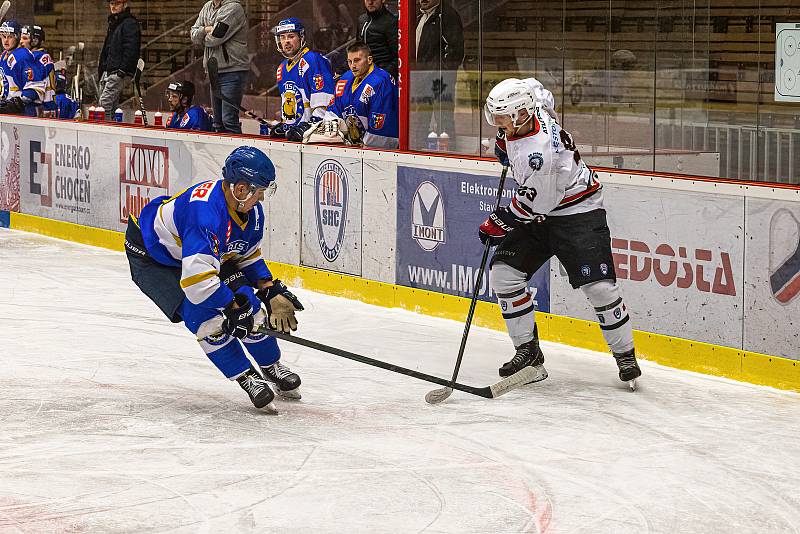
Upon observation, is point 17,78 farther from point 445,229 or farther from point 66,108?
point 445,229

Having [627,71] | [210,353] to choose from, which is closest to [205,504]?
[210,353]

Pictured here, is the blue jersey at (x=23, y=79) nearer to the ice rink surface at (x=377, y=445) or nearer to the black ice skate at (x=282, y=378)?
the ice rink surface at (x=377, y=445)

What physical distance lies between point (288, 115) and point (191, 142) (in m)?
0.97

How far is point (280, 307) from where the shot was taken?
5605mm

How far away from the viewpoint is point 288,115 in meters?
9.58

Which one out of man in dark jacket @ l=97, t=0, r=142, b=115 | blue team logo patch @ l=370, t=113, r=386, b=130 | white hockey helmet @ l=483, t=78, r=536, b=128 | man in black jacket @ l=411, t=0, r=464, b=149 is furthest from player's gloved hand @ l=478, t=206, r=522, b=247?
man in dark jacket @ l=97, t=0, r=142, b=115

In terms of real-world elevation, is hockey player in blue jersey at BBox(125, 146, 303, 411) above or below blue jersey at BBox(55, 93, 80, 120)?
below

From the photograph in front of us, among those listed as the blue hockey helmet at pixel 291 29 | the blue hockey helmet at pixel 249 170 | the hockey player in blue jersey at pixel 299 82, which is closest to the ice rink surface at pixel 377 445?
the blue hockey helmet at pixel 249 170

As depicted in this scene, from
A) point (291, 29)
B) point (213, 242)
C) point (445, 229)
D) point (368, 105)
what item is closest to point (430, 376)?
point (213, 242)

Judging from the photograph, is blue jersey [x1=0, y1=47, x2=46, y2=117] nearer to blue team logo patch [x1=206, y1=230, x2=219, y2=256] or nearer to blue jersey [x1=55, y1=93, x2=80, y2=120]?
blue jersey [x1=55, y1=93, x2=80, y2=120]

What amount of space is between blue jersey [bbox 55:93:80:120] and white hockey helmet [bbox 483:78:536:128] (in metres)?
7.06

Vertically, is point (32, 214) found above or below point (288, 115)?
below

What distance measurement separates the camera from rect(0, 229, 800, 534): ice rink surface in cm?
446

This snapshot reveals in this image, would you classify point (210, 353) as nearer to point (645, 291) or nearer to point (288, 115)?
point (645, 291)
